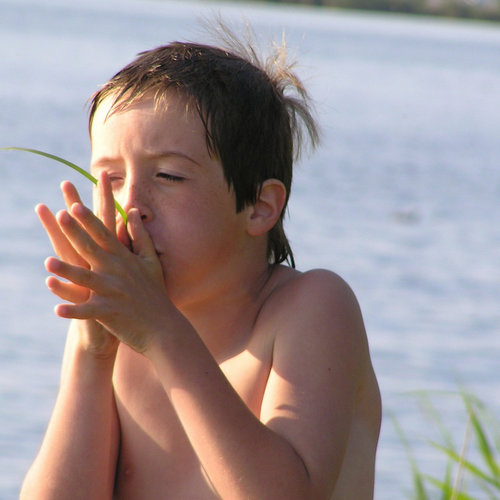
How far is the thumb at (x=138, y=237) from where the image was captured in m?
1.95

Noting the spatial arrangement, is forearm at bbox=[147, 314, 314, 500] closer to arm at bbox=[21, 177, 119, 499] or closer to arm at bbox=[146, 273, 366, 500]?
arm at bbox=[146, 273, 366, 500]

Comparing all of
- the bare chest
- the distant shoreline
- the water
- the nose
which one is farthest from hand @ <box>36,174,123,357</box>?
the distant shoreline

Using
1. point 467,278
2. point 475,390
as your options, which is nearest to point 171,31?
point 467,278

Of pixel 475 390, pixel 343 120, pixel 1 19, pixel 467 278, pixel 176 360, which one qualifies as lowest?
pixel 176 360

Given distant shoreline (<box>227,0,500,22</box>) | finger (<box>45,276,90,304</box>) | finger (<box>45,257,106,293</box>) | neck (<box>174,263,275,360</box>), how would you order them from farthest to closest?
distant shoreline (<box>227,0,500,22</box>), neck (<box>174,263,275,360</box>), finger (<box>45,276,90,304</box>), finger (<box>45,257,106,293</box>)

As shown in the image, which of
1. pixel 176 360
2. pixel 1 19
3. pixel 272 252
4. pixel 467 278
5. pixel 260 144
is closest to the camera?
pixel 176 360

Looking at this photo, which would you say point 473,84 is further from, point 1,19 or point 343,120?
point 1,19

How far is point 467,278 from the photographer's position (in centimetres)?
1090

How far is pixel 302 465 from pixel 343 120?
20.7 m

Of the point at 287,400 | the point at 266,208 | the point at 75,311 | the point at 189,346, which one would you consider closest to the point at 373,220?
the point at 266,208

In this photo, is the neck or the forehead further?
the neck

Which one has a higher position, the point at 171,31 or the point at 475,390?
the point at 171,31

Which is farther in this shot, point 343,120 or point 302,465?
point 343,120

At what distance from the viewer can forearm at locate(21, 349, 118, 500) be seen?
83.6 inches
